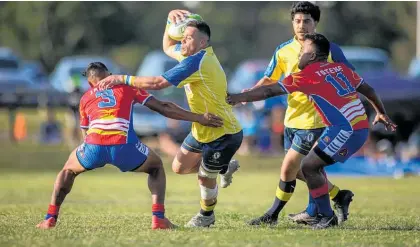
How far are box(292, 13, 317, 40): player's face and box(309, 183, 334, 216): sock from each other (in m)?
1.66

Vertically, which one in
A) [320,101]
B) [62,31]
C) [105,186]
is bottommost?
[105,186]

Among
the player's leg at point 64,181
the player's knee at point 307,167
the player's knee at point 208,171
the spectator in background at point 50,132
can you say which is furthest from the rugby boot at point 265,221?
the spectator in background at point 50,132

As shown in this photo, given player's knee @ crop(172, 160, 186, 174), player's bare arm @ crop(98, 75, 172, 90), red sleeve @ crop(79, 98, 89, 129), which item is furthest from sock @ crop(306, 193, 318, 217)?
red sleeve @ crop(79, 98, 89, 129)

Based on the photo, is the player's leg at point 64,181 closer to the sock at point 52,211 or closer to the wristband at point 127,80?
the sock at point 52,211

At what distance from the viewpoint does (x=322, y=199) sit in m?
10.3

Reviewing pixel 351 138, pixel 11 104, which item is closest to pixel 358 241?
pixel 351 138

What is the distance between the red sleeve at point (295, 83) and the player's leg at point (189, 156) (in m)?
1.08

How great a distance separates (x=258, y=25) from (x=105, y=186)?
55738 millimetres

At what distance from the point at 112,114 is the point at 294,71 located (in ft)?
7.01

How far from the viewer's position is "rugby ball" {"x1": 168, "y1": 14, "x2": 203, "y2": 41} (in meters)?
10.5

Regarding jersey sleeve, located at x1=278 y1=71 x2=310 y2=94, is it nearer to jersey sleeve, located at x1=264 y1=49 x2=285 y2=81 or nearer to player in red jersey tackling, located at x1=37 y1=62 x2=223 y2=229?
player in red jersey tackling, located at x1=37 y1=62 x2=223 y2=229

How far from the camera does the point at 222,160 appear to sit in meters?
10.3

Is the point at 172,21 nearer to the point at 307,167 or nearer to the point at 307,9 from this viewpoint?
the point at 307,9

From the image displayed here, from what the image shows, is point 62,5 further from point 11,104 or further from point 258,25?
point 11,104
